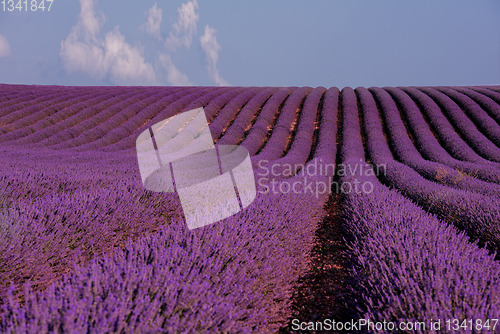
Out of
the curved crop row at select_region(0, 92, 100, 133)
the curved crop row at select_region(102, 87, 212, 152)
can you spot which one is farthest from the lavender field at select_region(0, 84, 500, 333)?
the curved crop row at select_region(0, 92, 100, 133)

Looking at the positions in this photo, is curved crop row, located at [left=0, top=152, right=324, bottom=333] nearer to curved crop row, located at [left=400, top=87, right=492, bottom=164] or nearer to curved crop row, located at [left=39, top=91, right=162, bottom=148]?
curved crop row, located at [left=400, top=87, right=492, bottom=164]

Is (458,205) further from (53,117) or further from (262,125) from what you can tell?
(53,117)

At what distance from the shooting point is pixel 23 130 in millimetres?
13094

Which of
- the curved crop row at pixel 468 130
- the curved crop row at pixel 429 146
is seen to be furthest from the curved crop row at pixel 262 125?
the curved crop row at pixel 468 130

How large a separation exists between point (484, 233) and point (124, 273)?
4072 mm

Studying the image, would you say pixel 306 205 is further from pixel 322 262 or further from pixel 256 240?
pixel 256 240

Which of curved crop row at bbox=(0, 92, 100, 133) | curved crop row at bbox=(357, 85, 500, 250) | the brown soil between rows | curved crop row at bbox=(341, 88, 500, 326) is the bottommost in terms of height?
the brown soil between rows

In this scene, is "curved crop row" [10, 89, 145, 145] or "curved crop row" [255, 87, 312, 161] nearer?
"curved crop row" [255, 87, 312, 161]

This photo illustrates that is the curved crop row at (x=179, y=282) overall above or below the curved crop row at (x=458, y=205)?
below

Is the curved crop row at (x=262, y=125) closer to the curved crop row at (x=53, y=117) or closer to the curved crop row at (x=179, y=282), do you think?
the curved crop row at (x=179, y=282)

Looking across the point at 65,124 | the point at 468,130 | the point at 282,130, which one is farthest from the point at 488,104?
the point at 65,124

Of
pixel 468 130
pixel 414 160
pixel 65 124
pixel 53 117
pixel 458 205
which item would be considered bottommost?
pixel 458 205

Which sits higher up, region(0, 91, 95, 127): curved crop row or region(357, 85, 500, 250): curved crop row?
region(0, 91, 95, 127): curved crop row

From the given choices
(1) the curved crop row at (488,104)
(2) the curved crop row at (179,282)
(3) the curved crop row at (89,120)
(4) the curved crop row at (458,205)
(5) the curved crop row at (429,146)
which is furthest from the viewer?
(1) the curved crop row at (488,104)
